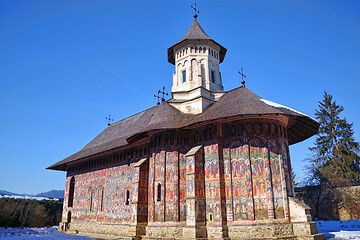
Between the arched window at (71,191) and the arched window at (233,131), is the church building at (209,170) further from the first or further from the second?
the arched window at (71,191)

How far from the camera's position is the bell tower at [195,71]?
63.5ft

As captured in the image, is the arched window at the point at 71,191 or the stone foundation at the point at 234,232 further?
the arched window at the point at 71,191

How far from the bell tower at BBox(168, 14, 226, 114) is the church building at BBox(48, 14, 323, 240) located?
0.08 meters

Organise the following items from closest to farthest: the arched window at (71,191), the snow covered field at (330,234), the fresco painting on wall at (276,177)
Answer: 1. the fresco painting on wall at (276,177)
2. the snow covered field at (330,234)
3. the arched window at (71,191)

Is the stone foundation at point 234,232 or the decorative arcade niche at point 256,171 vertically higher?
the decorative arcade niche at point 256,171

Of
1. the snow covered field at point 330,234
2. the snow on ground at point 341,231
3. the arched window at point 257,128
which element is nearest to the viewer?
the snow on ground at point 341,231

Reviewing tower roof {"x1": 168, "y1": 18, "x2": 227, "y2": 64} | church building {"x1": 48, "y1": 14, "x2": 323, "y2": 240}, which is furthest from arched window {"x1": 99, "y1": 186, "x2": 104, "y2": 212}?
tower roof {"x1": 168, "y1": 18, "x2": 227, "y2": 64}

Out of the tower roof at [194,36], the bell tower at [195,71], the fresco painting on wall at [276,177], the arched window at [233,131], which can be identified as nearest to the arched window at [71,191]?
the bell tower at [195,71]

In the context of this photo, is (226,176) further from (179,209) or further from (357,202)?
(357,202)

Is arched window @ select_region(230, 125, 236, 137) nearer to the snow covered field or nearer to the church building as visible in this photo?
the church building

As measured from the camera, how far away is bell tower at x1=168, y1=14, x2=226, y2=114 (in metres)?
19.4


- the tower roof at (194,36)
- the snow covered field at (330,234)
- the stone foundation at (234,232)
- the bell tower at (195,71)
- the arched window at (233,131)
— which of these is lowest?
the snow covered field at (330,234)

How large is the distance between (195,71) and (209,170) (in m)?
8.50

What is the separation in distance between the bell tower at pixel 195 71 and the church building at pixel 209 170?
8 centimetres
